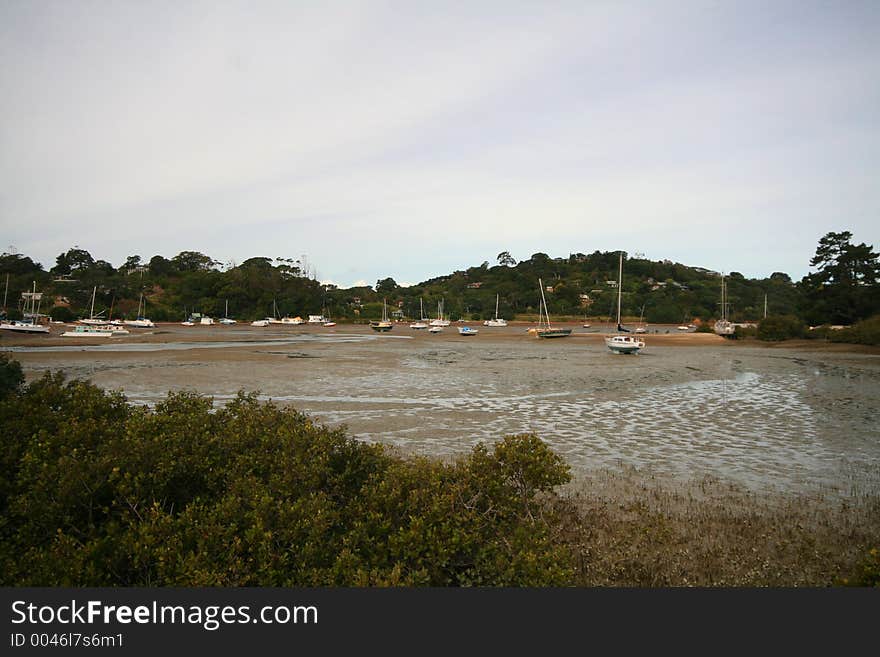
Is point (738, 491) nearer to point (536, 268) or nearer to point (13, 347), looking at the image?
point (13, 347)

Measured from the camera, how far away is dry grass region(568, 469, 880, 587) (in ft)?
22.1

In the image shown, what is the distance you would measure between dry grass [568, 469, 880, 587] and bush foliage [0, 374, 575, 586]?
47.7 inches

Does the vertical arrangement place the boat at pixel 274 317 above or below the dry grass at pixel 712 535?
above

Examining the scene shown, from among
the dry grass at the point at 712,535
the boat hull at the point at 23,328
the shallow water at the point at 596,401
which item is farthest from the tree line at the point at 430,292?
the dry grass at the point at 712,535

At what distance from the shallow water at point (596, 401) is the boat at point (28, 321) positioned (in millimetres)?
24332

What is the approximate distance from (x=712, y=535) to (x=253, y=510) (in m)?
6.46

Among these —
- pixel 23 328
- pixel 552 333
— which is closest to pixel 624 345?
pixel 552 333

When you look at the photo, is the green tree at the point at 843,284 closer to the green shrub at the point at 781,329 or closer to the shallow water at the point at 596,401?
the green shrub at the point at 781,329

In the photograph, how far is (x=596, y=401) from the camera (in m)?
22.3

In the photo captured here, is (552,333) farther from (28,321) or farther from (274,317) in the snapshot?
(274,317)

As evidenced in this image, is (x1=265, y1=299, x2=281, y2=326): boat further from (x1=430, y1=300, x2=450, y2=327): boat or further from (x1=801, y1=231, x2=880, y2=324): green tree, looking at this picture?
(x1=801, y1=231, x2=880, y2=324): green tree

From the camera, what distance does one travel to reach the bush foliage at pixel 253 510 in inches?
181

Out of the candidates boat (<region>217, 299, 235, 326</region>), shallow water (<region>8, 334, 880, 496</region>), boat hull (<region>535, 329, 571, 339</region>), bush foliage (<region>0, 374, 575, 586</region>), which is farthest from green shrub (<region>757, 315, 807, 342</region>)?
boat (<region>217, 299, 235, 326</region>)

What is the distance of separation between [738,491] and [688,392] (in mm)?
15761
